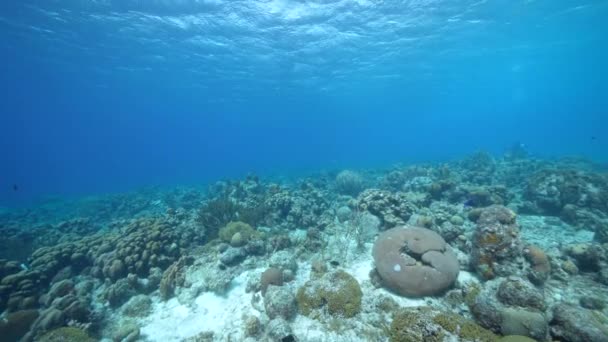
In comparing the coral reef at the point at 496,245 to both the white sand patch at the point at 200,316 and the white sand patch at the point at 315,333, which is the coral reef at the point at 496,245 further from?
the white sand patch at the point at 200,316

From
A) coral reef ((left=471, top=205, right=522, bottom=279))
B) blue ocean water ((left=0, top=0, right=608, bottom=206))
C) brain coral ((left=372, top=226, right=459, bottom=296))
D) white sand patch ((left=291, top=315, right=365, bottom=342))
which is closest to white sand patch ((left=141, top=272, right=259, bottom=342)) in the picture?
white sand patch ((left=291, top=315, right=365, bottom=342))

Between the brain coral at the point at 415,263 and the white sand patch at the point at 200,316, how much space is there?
3.49 metres

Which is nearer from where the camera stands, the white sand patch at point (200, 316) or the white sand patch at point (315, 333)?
the white sand patch at point (315, 333)

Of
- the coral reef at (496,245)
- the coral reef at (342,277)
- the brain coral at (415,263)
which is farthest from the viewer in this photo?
the coral reef at (496,245)

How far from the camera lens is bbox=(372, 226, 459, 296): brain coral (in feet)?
21.1

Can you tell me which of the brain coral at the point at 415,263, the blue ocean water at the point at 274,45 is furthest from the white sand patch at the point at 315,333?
the blue ocean water at the point at 274,45

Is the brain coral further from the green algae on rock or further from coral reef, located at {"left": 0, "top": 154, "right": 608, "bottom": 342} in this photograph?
the green algae on rock

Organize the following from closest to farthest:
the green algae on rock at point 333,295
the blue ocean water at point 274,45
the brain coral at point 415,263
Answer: the green algae on rock at point 333,295 < the brain coral at point 415,263 < the blue ocean water at point 274,45

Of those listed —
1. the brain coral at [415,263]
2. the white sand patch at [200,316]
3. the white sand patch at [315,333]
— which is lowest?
the white sand patch at [200,316]

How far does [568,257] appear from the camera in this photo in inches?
293

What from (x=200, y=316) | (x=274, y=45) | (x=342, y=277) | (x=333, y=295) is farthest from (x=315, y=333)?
(x=274, y=45)

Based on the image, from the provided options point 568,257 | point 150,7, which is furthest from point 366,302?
point 150,7

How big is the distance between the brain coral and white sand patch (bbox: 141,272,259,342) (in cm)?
349

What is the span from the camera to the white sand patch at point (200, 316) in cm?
654
